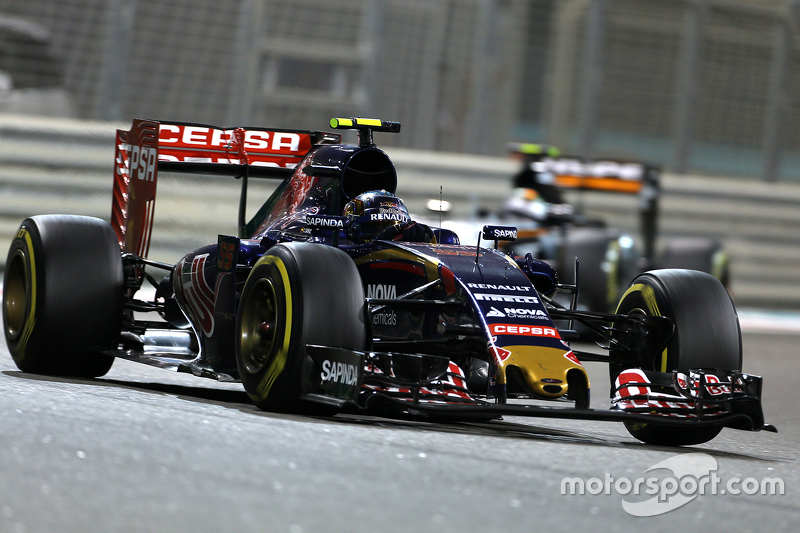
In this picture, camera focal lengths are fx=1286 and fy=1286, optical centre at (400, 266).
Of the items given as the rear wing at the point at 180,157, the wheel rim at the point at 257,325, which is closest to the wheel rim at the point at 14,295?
the rear wing at the point at 180,157

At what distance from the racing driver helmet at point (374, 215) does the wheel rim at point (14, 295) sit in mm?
2016

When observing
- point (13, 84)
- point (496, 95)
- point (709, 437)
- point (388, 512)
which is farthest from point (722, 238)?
point (388, 512)

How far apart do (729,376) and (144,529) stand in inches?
131

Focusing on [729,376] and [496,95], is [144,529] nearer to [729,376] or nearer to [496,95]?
[729,376]

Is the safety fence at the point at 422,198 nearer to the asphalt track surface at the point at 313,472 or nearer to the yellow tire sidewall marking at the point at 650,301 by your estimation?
the yellow tire sidewall marking at the point at 650,301

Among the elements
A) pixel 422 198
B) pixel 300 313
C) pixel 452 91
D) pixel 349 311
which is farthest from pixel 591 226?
pixel 300 313

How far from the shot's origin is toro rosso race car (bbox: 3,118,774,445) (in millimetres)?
5566

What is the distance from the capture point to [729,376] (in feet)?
19.3

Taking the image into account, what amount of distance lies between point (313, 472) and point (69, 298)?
323cm

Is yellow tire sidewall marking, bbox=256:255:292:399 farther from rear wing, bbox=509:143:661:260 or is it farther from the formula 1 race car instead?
rear wing, bbox=509:143:661:260

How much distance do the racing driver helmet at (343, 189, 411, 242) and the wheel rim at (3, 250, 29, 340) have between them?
6.61 ft

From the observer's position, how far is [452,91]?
1523 centimetres

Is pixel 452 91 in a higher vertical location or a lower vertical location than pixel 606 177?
higher

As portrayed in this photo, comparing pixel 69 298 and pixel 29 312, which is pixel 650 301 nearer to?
pixel 69 298
